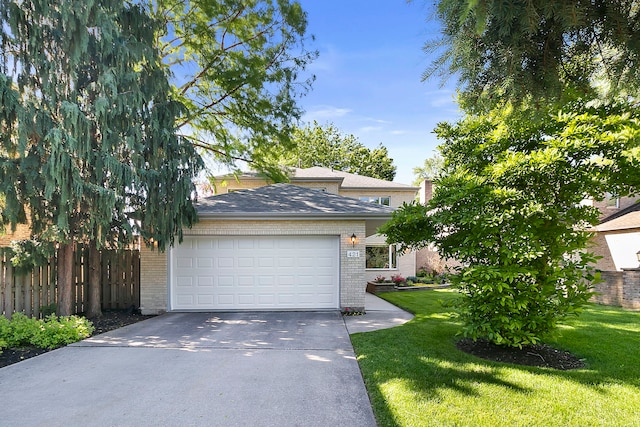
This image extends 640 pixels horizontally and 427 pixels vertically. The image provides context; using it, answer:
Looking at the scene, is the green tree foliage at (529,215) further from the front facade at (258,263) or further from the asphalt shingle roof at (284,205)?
the front facade at (258,263)

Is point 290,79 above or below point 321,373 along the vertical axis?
above

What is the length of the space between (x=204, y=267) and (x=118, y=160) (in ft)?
11.8

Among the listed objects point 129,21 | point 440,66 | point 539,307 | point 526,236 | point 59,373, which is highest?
point 129,21

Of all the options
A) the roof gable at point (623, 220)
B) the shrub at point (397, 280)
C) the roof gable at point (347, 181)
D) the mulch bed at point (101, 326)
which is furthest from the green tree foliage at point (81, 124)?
the roof gable at point (623, 220)

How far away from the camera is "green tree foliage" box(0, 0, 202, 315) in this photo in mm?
5633

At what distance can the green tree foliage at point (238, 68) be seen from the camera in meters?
9.74

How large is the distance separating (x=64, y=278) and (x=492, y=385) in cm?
858

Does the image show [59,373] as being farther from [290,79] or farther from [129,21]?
[290,79]

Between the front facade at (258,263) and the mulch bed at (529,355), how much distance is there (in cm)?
379

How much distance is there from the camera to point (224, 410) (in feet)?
11.4

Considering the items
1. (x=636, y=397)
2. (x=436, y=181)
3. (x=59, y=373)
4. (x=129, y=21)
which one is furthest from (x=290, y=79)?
(x=636, y=397)

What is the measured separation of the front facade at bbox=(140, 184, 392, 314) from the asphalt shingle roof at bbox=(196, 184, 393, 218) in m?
0.07

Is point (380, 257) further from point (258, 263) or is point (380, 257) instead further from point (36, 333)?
point (36, 333)

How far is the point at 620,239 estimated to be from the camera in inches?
521
